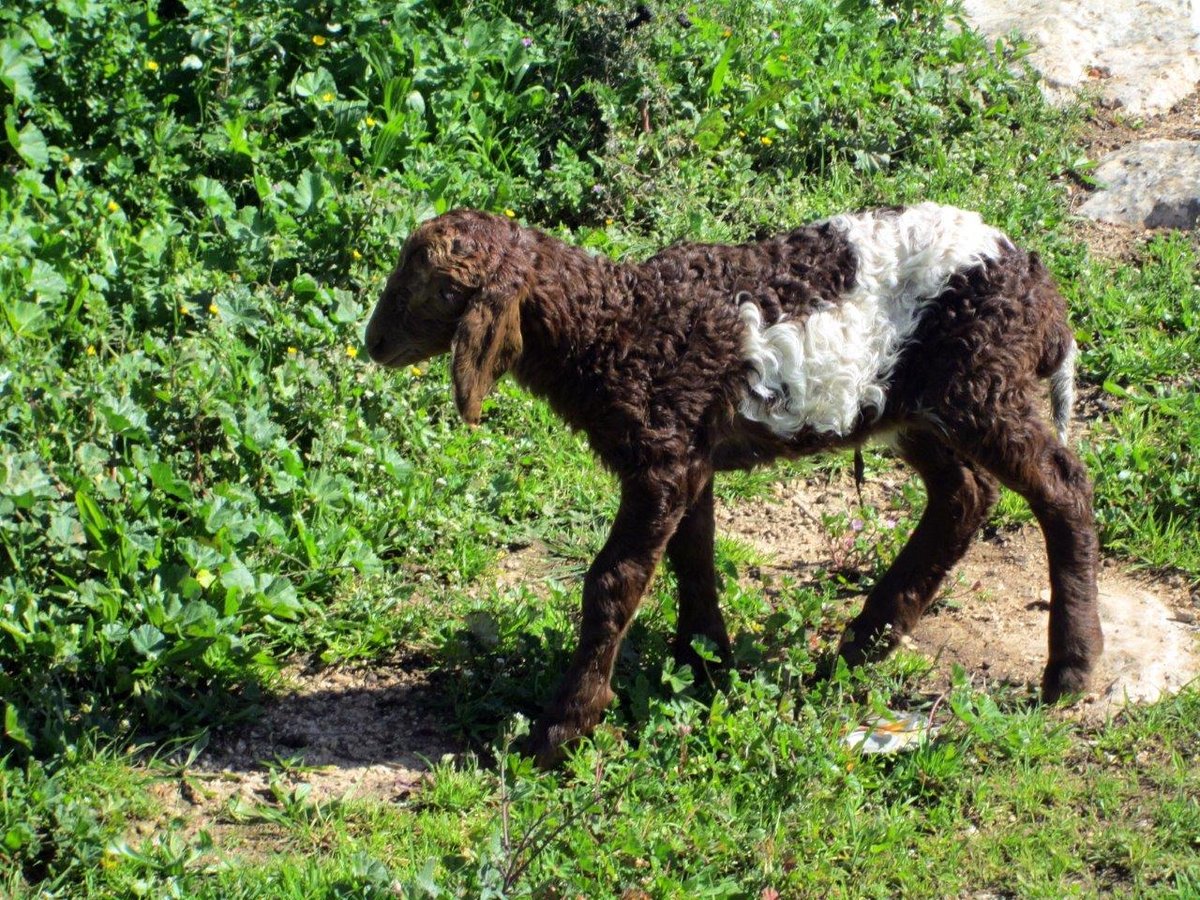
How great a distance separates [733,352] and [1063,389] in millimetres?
1383

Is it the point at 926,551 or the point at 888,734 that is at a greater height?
the point at 926,551

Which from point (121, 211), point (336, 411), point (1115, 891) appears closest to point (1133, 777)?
point (1115, 891)

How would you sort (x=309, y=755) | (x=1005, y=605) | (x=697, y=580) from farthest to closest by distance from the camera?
(x=1005, y=605)
(x=697, y=580)
(x=309, y=755)

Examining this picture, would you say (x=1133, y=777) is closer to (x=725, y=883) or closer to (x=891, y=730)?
(x=891, y=730)

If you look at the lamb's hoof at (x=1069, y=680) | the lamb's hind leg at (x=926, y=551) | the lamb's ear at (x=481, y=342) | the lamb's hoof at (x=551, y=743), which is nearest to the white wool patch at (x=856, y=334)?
the lamb's hind leg at (x=926, y=551)

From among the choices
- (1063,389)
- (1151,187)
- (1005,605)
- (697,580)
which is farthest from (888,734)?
(1151,187)

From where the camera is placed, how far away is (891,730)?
4805mm

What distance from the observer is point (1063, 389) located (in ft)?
17.3

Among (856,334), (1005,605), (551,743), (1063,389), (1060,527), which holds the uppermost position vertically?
(856,334)

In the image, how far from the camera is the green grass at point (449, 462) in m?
4.35

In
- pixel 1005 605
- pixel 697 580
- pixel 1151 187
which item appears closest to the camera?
pixel 697 580

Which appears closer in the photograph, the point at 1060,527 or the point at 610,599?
the point at 610,599

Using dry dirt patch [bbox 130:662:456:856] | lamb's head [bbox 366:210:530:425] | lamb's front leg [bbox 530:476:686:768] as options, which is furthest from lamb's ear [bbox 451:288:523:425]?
dry dirt patch [bbox 130:662:456:856]

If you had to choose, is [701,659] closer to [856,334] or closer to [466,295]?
[856,334]
